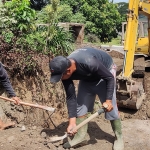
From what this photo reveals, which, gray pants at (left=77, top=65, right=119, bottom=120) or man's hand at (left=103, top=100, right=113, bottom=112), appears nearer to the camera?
man's hand at (left=103, top=100, right=113, bottom=112)

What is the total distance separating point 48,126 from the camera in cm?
566

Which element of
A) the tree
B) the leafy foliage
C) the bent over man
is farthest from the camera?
the tree

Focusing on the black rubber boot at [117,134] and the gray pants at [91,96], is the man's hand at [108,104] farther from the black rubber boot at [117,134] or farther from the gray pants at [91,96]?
the black rubber boot at [117,134]

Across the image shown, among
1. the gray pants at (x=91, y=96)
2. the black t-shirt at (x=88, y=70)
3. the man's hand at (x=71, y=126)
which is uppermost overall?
the black t-shirt at (x=88, y=70)

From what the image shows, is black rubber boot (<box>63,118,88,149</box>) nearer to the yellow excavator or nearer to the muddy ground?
the muddy ground

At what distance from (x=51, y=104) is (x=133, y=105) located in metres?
1.94

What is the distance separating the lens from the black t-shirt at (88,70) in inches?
146

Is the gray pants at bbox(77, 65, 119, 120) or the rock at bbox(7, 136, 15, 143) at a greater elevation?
the gray pants at bbox(77, 65, 119, 120)

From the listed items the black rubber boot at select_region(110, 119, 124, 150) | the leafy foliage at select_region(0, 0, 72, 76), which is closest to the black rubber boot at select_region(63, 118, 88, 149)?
the black rubber boot at select_region(110, 119, 124, 150)

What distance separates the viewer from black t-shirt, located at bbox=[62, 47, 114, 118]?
3.71 metres

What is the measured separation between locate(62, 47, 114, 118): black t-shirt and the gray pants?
0.12 metres

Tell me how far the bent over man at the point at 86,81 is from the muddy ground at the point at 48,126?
35 cm

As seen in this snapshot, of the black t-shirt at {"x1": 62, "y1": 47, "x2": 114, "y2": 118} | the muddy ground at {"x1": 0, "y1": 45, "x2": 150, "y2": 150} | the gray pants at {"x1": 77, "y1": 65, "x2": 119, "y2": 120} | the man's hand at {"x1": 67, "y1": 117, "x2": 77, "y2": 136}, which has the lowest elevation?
the muddy ground at {"x1": 0, "y1": 45, "x2": 150, "y2": 150}

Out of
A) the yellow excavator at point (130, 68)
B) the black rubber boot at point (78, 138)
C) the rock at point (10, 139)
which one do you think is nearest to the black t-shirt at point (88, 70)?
the black rubber boot at point (78, 138)
